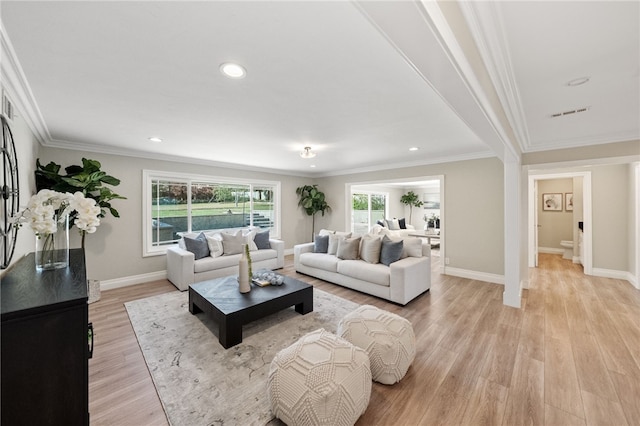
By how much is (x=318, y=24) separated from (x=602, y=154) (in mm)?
4259

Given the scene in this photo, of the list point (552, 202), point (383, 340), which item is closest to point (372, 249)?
point (383, 340)

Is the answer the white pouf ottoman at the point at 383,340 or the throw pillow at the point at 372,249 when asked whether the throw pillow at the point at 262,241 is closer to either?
the throw pillow at the point at 372,249

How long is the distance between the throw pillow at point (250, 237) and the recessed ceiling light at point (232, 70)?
3.49m

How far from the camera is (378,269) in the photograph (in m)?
3.54

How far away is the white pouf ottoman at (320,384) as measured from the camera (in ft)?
4.59

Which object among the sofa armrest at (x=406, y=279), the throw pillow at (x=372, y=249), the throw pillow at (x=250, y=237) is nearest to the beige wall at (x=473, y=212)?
the sofa armrest at (x=406, y=279)

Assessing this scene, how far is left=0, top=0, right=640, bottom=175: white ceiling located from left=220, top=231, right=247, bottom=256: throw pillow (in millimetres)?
2096

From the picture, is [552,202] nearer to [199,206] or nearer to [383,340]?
[383,340]

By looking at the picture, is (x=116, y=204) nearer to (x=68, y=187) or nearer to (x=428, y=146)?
(x=68, y=187)

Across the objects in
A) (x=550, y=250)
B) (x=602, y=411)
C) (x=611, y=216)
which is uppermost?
(x=611, y=216)

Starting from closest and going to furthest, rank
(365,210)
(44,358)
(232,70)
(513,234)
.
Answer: (44,358)
(232,70)
(513,234)
(365,210)

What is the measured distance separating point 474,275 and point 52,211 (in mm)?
5476

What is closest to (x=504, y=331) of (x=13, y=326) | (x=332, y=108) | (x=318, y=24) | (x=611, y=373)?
(x=611, y=373)

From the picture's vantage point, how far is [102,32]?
138cm
